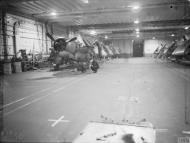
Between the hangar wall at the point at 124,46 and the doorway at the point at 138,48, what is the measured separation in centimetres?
166

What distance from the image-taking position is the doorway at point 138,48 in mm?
39469

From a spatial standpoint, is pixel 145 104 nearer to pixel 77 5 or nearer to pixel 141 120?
pixel 141 120

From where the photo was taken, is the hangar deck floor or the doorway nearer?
the hangar deck floor

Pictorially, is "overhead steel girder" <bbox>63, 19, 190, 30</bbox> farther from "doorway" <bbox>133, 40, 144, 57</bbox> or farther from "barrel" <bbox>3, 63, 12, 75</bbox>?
"doorway" <bbox>133, 40, 144, 57</bbox>

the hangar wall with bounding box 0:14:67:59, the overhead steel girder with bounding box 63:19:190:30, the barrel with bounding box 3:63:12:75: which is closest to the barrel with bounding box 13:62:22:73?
the barrel with bounding box 3:63:12:75

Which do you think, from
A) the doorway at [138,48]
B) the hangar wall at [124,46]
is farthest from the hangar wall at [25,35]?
the doorway at [138,48]

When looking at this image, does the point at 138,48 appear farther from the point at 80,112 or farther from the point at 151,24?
the point at 80,112

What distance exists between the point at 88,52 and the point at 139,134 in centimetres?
922

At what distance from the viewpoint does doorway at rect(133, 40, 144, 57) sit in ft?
129

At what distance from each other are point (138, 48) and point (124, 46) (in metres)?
3.87

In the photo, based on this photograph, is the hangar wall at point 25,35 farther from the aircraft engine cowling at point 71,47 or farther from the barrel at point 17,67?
the aircraft engine cowling at point 71,47

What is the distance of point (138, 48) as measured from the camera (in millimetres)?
40281

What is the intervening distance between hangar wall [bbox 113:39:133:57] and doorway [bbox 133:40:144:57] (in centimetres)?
166

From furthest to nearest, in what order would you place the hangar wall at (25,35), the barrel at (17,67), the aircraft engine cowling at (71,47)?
the hangar wall at (25,35), the barrel at (17,67), the aircraft engine cowling at (71,47)
